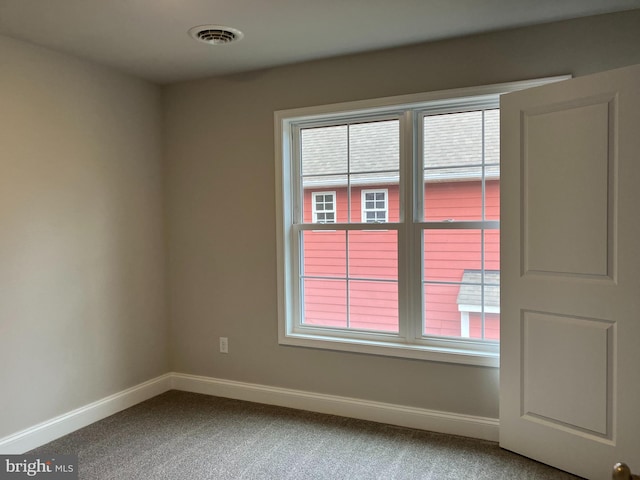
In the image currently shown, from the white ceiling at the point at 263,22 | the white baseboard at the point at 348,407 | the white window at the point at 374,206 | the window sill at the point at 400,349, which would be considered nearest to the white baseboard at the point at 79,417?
the white baseboard at the point at 348,407

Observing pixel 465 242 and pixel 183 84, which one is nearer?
pixel 465 242

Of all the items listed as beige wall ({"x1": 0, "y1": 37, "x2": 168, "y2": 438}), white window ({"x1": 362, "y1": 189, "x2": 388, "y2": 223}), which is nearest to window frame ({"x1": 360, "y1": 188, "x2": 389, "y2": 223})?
white window ({"x1": 362, "y1": 189, "x2": 388, "y2": 223})

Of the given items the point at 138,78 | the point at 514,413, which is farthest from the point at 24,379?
the point at 514,413

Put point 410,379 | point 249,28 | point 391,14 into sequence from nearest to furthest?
point 391,14
point 249,28
point 410,379

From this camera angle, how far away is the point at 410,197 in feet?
10.2

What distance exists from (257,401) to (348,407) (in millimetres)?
713

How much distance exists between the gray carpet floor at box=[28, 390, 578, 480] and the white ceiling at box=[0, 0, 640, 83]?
2.36m

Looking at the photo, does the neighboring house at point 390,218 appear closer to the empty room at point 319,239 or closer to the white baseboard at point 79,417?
the empty room at point 319,239

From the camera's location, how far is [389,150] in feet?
10.4

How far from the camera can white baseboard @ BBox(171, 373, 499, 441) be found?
115 inches

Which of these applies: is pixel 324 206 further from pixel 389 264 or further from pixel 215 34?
pixel 215 34

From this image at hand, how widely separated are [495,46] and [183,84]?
2250 millimetres

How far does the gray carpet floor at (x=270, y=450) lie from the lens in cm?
251

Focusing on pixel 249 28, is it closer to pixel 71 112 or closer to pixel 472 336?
pixel 71 112
